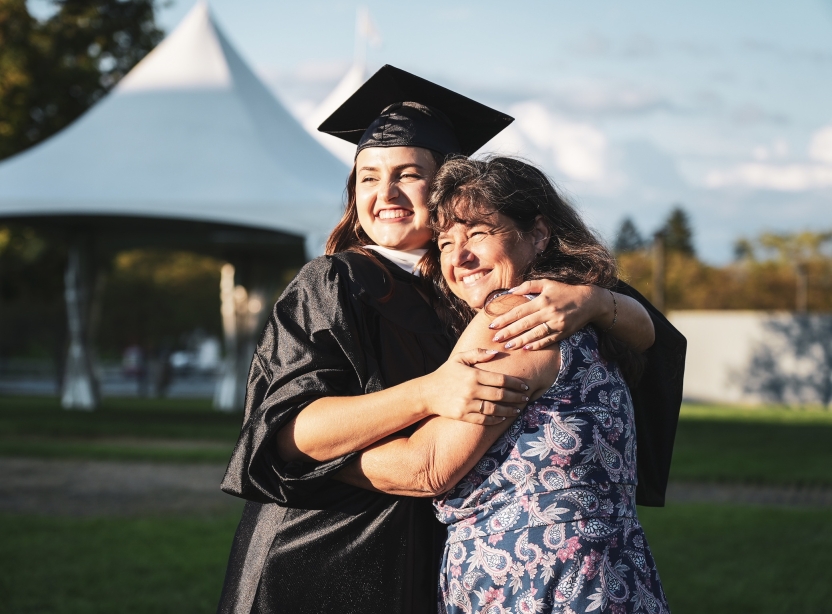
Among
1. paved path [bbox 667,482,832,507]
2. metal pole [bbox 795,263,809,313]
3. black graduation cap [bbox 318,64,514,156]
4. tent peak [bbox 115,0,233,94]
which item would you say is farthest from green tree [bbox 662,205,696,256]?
black graduation cap [bbox 318,64,514,156]

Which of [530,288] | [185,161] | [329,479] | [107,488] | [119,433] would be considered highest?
[185,161]

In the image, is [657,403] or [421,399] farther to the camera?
[657,403]

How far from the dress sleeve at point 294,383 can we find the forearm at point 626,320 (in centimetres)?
55

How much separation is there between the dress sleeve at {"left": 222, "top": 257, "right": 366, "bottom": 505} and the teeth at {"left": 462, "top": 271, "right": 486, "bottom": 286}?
266mm

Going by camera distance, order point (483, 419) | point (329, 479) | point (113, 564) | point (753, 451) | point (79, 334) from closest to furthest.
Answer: point (483, 419) < point (329, 479) < point (113, 564) < point (753, 451) < point (79, 334)

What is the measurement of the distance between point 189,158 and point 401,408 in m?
13.8

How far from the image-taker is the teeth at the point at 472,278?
86.0 inches

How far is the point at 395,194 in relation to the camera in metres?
2.57

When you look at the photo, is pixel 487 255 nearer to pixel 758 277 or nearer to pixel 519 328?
pixel 519 328

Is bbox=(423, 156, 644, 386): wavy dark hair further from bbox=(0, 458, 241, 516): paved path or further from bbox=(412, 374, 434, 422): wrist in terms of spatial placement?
bbox=(0, 458, 241, 516): paved path

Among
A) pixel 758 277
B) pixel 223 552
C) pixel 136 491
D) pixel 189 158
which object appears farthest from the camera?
pixel 758 277

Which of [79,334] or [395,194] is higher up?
[395,194]

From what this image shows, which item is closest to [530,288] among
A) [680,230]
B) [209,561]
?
[209,561]

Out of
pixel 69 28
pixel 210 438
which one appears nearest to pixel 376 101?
pixel 210 438
